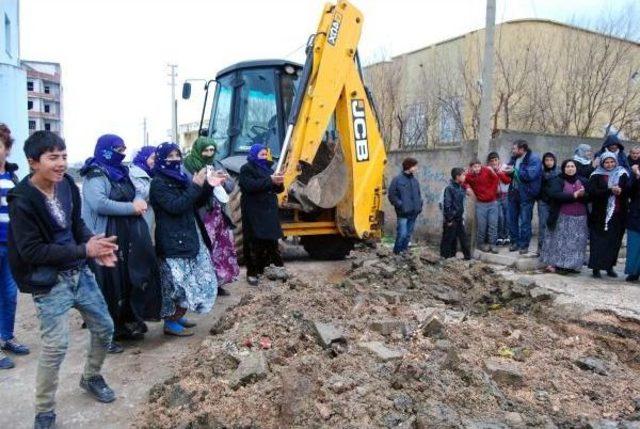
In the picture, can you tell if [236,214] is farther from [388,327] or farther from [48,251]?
[48,251]

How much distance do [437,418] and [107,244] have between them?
1.94 m

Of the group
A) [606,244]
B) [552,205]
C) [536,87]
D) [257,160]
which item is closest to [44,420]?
[257,160]

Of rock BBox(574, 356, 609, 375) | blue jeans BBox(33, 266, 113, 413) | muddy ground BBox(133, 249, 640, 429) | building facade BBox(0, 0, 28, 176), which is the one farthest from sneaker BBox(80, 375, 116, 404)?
building facade BBox(0, 0, 28, 176)

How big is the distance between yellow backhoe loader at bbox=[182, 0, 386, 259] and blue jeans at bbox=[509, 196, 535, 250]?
1.96 meters

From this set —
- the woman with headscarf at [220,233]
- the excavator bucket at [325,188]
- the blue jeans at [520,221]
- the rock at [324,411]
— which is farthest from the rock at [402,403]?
the blue jeans at [520,221]

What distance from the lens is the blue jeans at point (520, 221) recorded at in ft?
25.5

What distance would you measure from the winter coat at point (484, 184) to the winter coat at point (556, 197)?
3.90ft

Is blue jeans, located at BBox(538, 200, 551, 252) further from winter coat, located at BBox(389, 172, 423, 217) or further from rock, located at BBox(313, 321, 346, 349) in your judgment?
rock, located at BBox(313, 321, 346, 349)

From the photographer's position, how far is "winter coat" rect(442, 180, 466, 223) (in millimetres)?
7719

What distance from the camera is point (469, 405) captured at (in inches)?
120

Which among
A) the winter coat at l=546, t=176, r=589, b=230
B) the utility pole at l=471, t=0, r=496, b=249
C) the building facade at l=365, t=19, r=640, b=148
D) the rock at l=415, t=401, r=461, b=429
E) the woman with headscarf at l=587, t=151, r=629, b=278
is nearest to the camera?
the rock at l=415, t=401, r=461, b=429

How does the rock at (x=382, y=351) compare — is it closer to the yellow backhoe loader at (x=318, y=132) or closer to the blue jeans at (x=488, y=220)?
the yellow backhoe loader at (x=318, y=132)

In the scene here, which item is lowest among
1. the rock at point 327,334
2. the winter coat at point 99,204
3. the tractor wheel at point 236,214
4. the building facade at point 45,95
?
the rock at point 327,334

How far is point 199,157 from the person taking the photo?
16.5 ft
